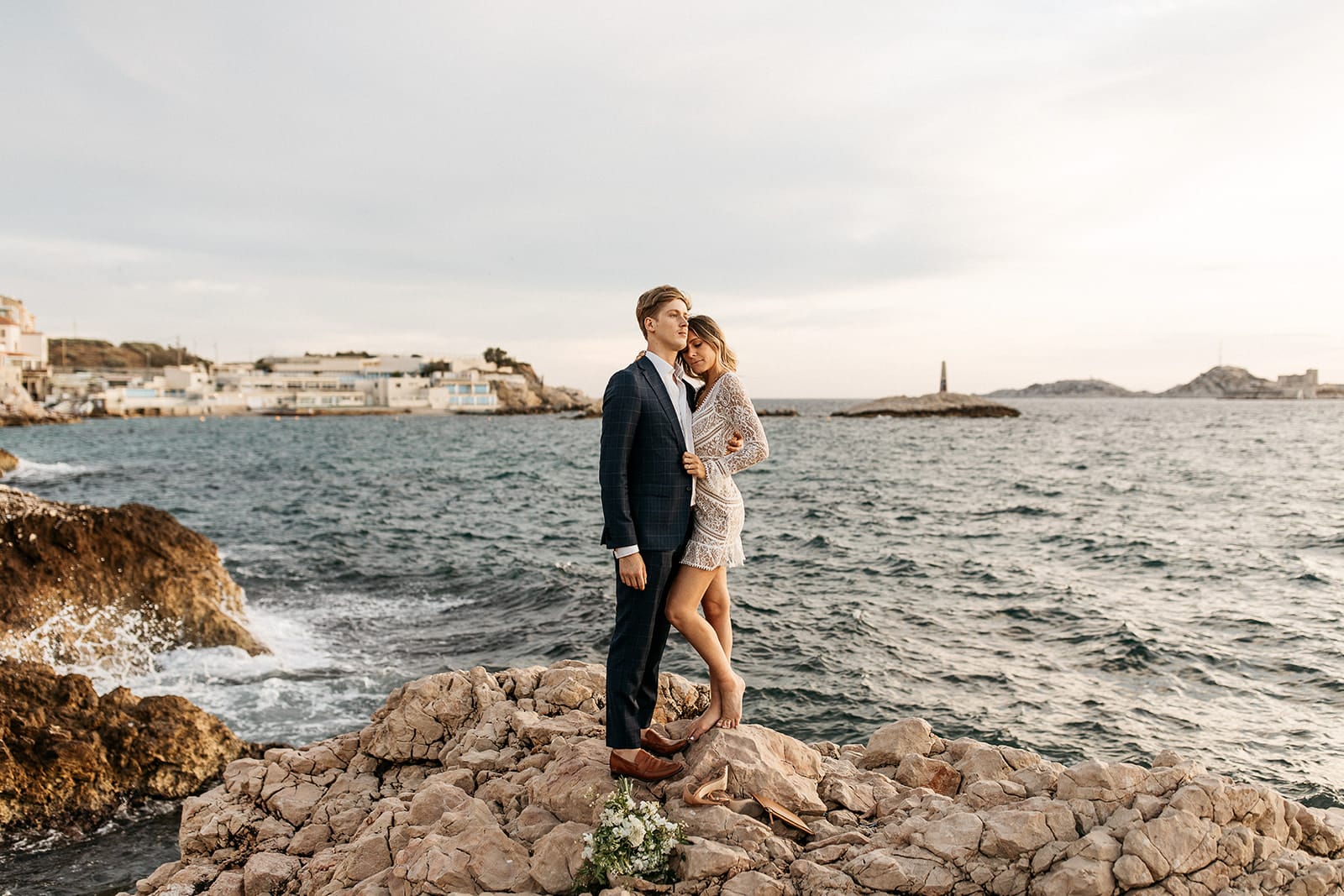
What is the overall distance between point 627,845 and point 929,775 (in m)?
2.56

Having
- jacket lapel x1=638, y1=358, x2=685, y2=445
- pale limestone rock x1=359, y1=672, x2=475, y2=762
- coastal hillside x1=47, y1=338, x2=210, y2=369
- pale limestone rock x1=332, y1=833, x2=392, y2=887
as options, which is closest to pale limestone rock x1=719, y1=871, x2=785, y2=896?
pale limestone rock x1=332, y1=833, x2=392, y2=887

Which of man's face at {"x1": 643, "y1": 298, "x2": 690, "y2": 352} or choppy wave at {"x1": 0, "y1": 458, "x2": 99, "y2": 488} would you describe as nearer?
man's face at {"x1": 643, "y1": 298, "x2": 690, "y2": 352}

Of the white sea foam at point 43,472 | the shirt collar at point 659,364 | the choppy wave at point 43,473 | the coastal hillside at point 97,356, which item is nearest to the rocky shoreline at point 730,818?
the shirt collar at point 659,364

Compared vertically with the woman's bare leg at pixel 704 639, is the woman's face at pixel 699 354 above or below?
above

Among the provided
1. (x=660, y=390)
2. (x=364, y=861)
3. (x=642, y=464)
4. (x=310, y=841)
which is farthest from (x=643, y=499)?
(x=310, y=841)

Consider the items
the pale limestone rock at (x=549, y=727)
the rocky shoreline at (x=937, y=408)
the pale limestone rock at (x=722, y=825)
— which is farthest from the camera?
the rocky shoreline at (x=937, y=408)

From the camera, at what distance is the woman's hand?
5.16 meters

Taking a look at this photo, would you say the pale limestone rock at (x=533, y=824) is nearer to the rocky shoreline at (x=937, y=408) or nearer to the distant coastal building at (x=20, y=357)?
the rocky shoreline at (x=937, y=408)

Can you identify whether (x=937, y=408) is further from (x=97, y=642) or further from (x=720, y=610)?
(x=720, y=610)

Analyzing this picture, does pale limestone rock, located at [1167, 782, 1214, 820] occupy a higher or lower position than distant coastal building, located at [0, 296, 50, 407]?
lower

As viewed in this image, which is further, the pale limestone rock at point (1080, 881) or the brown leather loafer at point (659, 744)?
the brown leather loafer at point (659, 744)

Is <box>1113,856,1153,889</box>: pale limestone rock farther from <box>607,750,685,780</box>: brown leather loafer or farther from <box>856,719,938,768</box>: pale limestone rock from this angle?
<box>607,750,685,780</box>: brown leather loafer

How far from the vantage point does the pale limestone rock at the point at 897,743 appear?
6461 millimetres

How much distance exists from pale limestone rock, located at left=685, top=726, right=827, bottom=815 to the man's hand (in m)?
1.27
